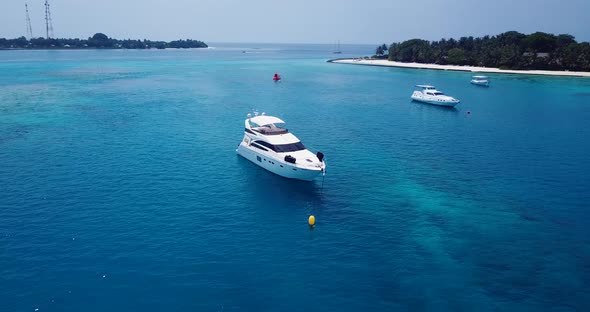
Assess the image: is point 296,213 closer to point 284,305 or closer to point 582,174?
point 284,305

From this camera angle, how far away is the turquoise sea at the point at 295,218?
99.6ft

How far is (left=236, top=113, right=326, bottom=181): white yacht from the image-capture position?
5047cm

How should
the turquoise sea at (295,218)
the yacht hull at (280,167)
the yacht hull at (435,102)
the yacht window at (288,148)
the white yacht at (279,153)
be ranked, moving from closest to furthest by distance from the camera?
the turquoise sea at (295,218)
the yacht hull at (280,167)
the white yacht at (279,153)
the yacht window at (288,148)
the yacht hull at (435,102)

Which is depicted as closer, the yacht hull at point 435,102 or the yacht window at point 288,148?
the yacht window at point 288,148

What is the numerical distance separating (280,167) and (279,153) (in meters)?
2.02

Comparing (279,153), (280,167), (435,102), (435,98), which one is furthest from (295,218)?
(435,98)

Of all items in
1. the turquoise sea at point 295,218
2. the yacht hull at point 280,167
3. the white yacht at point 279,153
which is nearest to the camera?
the turquoise sea at point 295,218

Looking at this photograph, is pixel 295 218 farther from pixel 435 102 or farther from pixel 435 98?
pixel 435 98

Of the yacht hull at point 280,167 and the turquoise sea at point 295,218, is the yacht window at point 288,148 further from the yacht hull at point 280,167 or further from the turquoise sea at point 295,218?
the turquoise sea at point 295,218

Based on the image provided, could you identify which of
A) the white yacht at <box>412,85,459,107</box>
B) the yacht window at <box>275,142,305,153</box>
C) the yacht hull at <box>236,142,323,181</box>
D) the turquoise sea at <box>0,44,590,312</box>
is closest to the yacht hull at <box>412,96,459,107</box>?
the white yacht at <box>412,85,459,107</box>

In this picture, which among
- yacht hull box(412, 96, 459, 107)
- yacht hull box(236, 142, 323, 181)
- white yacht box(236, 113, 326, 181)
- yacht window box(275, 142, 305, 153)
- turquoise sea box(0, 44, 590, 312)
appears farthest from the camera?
yacht hull box(412, 96, 459, 107)

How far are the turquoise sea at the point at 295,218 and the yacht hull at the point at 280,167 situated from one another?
1381 millimetres

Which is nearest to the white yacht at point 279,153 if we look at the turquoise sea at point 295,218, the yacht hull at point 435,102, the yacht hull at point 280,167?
the yacht hull at point 280,167

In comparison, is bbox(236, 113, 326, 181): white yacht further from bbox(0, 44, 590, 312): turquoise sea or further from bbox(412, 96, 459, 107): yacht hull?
bbox(412, 96, 459, 107): yacht hull
